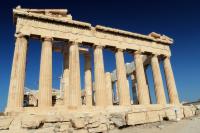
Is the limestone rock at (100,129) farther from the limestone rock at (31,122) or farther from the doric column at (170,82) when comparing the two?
the doric column at (170,82)

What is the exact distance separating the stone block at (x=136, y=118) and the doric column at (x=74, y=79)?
28.9 ft

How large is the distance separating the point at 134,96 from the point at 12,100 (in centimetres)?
2237

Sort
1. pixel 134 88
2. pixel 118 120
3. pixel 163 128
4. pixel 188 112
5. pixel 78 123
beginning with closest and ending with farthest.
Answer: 1. pixel 78 123
2. pixel 118 120
3. pixel 163 128
4. pixel 188 112
5. pixel 134 88

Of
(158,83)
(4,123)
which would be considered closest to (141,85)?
(158,83)

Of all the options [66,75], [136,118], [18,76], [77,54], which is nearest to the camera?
[136,118]

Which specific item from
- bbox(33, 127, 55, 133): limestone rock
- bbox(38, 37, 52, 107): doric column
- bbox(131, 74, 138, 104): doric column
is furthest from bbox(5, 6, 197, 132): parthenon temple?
bbox(131, 74, 138, 104): doric column

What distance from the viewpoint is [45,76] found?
19.5 meters

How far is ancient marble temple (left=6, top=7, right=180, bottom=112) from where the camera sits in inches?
750

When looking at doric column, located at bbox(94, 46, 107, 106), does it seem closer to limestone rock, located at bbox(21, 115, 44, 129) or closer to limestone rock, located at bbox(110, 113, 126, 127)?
limestone rock, located at bbox(110, 113, 126, 127)

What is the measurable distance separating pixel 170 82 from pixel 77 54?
13775 mm

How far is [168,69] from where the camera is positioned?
28.7m

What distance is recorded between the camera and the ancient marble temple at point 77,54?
62.5ft

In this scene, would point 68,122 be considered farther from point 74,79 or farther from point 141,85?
point 141,85

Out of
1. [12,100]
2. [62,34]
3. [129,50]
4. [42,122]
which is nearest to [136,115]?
[42,122]
